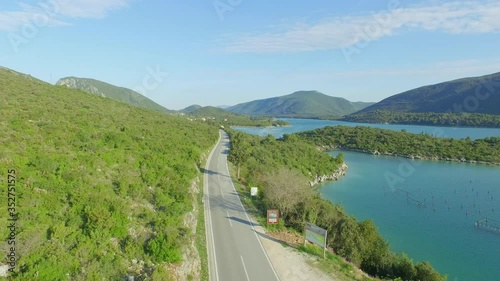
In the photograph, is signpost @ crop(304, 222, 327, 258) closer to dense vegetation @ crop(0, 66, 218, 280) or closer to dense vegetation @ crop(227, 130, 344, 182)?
dense vegetation @ crop(0, 66, 218, 280)

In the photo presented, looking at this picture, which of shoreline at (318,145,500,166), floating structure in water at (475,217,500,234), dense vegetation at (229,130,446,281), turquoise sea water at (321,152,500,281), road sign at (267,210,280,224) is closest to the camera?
dense vegetation at (229,130,446,281)

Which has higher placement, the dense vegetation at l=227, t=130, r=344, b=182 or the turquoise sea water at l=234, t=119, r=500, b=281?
the dense vegetation at l=227, t=130, r=344, b=182

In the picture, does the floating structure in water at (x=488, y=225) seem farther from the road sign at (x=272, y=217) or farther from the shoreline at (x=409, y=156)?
the shoreline at (x=409, y=156)

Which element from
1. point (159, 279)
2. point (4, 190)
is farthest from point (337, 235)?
point (4, 190)

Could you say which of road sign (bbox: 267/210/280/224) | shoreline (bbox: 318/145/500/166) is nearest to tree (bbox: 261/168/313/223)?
road sign (bbox: 267/210/280/224)

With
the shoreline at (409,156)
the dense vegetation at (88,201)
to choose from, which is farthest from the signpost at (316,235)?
the shoreline at (409,156)

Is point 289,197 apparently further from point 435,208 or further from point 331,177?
point 331,177
